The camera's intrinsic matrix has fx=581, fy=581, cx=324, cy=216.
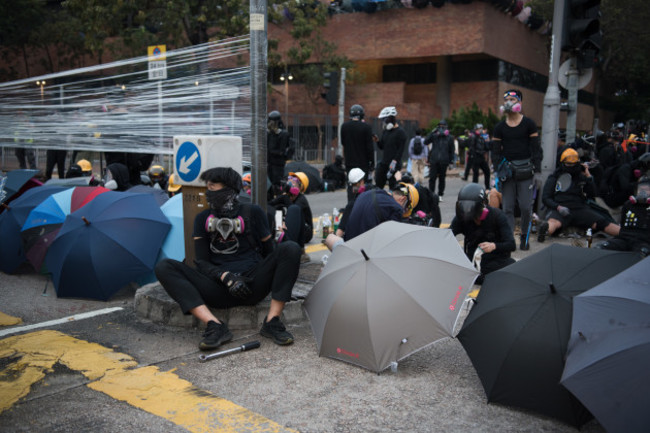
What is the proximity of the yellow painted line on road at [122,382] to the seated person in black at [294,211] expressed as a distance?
2.89 m

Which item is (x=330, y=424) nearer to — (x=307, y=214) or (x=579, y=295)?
(x=579, y=295)

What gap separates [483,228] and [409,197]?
3.06ft

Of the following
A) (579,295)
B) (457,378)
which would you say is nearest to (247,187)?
(457,378)

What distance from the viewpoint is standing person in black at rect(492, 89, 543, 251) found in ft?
25.5

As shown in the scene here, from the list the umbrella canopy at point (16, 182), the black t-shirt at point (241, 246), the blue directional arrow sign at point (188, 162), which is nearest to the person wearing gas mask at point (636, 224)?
the black t-shirt at point (241, 246)

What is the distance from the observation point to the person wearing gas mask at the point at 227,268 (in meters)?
4.73

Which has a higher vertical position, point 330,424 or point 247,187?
point 247,187

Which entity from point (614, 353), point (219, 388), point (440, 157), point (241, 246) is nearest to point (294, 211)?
point (241, 246)

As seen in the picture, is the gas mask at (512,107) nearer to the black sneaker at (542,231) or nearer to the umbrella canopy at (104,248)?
the black sneaker at (542,231)

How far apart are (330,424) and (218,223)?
6.84ft

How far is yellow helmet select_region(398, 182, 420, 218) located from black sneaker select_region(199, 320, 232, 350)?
257cm

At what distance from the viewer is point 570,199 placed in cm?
888

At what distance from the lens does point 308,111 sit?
37.6 m

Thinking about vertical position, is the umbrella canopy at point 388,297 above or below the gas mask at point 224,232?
below
